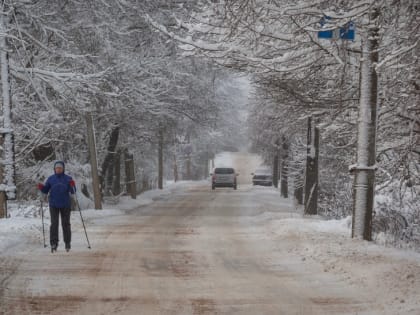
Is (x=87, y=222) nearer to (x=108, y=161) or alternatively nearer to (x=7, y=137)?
(x=7, y=137)

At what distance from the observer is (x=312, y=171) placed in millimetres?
22469

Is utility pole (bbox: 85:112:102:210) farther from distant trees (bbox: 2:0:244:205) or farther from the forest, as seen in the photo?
the forest

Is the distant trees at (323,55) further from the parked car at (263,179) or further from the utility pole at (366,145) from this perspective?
the parked car at (263,179)

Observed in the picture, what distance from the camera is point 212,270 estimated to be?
34.6ft

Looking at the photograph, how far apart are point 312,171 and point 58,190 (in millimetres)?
11569

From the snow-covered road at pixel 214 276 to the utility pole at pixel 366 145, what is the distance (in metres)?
0.54

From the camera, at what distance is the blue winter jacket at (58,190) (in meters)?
12.9

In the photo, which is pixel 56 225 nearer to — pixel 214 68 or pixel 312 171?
pixel 214 68

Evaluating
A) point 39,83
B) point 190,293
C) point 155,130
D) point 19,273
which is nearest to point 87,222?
A: point 39,83

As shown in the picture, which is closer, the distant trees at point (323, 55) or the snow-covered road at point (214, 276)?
the snow-covered road at point (214, 276)

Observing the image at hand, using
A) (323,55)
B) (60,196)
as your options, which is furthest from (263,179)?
(60,196)

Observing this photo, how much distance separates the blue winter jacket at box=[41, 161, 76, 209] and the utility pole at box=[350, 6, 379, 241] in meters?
5.69

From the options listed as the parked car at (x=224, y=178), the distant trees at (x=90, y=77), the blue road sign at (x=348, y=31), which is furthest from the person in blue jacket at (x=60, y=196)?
the parked car at (x=224, y=178)

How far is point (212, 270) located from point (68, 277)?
7.56 ft
